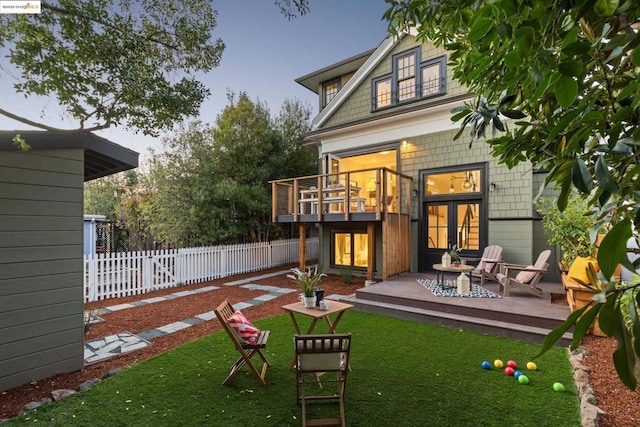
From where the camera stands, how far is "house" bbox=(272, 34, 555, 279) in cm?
847

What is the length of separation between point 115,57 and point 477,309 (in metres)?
6.64

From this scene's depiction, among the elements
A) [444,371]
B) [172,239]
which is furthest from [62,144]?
[172,239]

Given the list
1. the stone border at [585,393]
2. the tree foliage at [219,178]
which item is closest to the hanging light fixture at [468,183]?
the stone border at [585,393]

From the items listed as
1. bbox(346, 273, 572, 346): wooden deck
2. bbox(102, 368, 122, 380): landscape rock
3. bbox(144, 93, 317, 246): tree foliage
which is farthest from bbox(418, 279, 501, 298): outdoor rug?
bbox(144, 93, 317, 246): tree foliage

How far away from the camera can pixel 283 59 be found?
40.9ft

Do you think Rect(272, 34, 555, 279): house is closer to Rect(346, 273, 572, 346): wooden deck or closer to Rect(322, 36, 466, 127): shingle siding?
Rect(322, 36, 466, 127): shingle siding

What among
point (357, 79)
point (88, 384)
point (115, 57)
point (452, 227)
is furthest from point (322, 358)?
point (357, 79)

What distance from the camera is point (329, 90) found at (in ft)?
41.5

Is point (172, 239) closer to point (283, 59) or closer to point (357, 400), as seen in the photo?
point (283, 59)

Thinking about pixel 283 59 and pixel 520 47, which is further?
pixel 283 59

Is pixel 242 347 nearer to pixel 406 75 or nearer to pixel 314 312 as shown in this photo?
pixel 314 312

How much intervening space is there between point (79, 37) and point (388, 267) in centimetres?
767

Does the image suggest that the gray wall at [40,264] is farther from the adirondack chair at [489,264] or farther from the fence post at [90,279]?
the adirondack chair at [489,264]

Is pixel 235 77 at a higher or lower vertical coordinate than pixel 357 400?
higher
